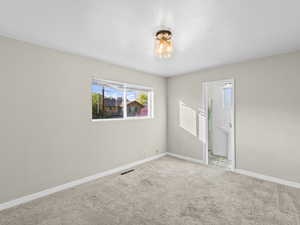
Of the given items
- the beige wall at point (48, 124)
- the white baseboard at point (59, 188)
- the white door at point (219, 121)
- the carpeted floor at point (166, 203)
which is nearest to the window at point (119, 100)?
the beige wall at point (48, 124)

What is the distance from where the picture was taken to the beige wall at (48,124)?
80.5 inches

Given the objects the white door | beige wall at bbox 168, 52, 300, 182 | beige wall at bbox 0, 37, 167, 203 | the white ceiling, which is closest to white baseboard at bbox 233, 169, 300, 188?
beige wall at bbox 168, 52, 300, 182

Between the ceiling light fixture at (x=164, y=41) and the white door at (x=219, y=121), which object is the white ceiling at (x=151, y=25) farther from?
the white door at (x=219, y=121)

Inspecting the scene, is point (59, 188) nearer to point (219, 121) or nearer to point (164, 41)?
point (164, 41)

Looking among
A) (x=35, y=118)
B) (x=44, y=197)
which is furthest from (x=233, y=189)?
(x=35, y=118)

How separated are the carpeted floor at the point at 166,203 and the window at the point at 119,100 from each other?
1.42 meters

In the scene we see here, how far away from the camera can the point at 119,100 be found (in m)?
3.48

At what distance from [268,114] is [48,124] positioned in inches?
160

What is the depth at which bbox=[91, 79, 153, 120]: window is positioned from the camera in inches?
122

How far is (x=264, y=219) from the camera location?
1790 millimetres

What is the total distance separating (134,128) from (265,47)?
306 centimetres

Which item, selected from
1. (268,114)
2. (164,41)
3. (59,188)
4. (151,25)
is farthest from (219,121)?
(59,188)

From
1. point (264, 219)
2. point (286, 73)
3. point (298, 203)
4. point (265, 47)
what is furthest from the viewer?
point (286, 73)

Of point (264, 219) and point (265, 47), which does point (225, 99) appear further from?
point (264, 219)
